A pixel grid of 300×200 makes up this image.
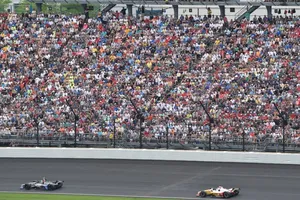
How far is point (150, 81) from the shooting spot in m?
57.9

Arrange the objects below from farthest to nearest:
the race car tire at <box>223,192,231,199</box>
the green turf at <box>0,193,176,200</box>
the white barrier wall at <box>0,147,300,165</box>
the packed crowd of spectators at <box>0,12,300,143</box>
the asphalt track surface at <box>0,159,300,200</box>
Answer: the packed crowd of spectators at <box>0,12,300,143</box> → the white barrier wall at <box>0,147,300,165</box> → the asphalt track surface at <box>0,159,300,200</box> → the green turf at <box>0,193,176,200</box> → the race car tire at <box>223,192,231,199</box>

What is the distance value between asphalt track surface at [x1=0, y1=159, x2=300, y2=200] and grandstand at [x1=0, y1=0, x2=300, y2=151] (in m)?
1.82

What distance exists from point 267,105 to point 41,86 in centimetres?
1416

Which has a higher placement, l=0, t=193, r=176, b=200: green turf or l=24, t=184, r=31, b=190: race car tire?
l=24, t=184, r=31, b=190: race car tire

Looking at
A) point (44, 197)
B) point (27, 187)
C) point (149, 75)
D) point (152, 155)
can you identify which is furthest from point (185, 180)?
point (149, 75)

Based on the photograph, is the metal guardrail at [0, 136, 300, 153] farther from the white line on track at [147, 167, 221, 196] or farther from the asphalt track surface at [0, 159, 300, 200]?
the white line on track at [147, 167, 221, 196]

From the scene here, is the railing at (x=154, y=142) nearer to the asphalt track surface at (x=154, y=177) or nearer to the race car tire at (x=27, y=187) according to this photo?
the asphalt track surface at (x=154, y=177)

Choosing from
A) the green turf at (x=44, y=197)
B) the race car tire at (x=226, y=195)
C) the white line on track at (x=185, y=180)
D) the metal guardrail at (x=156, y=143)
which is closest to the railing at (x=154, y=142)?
the metal guardrail at (x=156, y=143)

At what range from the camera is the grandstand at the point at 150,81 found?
5184 centimetres

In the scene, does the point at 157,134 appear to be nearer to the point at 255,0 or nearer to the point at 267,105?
the point at 267,105

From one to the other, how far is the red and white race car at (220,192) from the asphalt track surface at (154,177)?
0.33 metres

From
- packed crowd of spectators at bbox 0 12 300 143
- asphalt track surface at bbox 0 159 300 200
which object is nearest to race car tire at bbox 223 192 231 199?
asphalt track surface at bbox 0 159 300 200

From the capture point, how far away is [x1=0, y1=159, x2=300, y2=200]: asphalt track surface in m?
43.2

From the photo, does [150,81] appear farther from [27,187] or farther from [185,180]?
[27,187]
